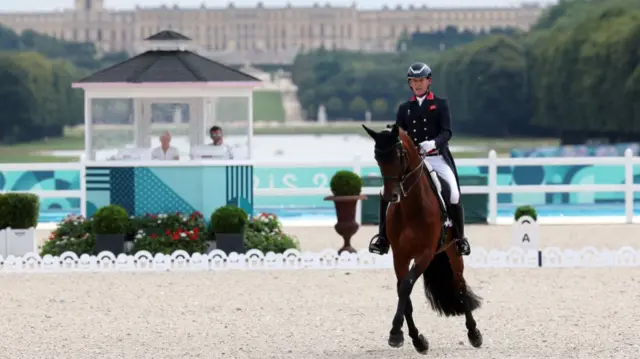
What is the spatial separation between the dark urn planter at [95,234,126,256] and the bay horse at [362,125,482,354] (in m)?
5.56

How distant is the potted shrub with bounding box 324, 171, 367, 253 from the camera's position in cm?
1648

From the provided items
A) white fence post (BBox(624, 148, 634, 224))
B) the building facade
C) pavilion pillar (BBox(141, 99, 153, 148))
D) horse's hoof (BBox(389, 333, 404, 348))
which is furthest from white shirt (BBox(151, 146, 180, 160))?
the building facade

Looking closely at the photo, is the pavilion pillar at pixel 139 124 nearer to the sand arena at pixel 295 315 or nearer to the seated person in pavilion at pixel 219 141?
the seated person in pavilion at pixel 219 141

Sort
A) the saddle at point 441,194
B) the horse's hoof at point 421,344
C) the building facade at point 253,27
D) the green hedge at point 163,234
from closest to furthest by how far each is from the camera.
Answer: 1. the horse's hoof at point 421,344
2. the saddle at point 441,194
3. the green hedge at point 163,234
4. the building facade at point 253,27

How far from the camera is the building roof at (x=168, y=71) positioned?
53.6ft

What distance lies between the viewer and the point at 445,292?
10.4m

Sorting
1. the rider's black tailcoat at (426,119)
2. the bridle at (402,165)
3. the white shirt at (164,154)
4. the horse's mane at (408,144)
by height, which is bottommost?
the white shirt at (164,154)

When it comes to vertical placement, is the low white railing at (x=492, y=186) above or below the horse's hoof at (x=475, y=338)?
above

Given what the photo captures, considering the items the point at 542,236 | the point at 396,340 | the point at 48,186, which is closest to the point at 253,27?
the point at 48,186

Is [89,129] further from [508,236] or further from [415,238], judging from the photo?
[415,238]

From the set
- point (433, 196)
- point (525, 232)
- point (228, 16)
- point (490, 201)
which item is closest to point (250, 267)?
point (525, 232)

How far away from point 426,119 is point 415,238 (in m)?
0.85

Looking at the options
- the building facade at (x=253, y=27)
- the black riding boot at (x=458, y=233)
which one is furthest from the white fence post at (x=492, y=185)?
the building facade at (x=253, y=27)

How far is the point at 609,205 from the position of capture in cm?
2459
